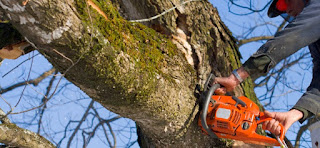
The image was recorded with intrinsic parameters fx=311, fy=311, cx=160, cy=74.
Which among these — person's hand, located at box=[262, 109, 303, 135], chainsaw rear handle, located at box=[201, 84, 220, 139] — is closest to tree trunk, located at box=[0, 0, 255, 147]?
chainsaw rear handle, located at box=[201, 84, 220, 139]

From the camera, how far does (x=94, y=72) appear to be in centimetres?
145

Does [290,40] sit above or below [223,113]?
above

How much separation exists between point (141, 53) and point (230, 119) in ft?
2.51

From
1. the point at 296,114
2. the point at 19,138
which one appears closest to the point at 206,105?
the point at 296,114

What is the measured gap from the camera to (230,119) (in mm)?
2029

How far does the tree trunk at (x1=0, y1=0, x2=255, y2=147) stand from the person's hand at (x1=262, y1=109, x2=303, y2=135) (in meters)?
0.41

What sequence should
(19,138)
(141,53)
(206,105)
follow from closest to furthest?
1. (141,53)
2. (19,138)
3. (206,105)

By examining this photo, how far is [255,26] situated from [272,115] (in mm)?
4195

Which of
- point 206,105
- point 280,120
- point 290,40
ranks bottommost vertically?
point 280,120

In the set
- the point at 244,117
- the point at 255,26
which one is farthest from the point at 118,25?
the point at 255,26

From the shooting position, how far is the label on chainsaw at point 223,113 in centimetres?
203

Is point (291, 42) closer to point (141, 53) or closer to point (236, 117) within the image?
point (236, 117)

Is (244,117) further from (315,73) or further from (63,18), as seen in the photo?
(63,18)

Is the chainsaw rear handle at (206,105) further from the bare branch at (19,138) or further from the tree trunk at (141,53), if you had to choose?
the bare branch at (19,138)
